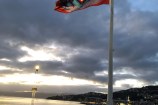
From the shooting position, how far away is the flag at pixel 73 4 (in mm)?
18905

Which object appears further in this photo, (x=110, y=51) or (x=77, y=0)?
(x=77, y=0)

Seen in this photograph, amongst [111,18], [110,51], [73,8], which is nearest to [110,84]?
[110,51]

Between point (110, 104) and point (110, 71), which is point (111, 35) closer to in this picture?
point (110, 71)

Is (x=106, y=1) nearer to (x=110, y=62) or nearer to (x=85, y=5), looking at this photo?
(x=85, y=5)

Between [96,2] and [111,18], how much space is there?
1.12 meters

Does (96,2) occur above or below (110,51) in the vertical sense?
above

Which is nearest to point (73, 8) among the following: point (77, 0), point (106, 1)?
point (77, 0)

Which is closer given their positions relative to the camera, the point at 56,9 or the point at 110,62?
the point at 110,62

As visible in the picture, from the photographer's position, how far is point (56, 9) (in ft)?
65.8

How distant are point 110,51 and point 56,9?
158 inches

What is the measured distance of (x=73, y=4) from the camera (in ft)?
64.6

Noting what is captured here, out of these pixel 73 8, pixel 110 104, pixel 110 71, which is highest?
pixel 73 8

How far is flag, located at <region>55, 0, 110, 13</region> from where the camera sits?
18905 millimetres

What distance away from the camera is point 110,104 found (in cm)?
1786
